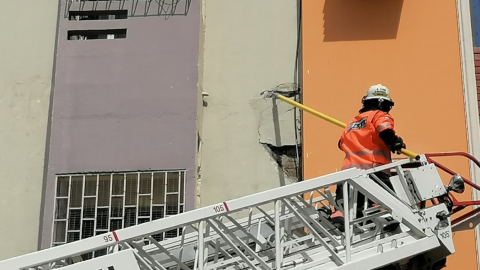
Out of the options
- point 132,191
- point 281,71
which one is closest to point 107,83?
point 132,191

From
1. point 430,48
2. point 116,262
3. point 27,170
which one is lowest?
point 116,262

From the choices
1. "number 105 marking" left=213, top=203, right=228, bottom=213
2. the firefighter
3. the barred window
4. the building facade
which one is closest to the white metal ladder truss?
"number 105 marking" left=213, top=203, right=228, bottom=213

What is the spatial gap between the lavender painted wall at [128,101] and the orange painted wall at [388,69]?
1.83m

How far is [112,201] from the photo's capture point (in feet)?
31.9

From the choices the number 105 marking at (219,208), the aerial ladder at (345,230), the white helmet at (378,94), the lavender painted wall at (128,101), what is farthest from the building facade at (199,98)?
the number 105 marking at (219,208)

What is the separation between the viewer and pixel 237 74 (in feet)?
36.2

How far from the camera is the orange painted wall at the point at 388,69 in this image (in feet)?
33.6

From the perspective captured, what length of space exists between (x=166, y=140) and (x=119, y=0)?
2445 mm

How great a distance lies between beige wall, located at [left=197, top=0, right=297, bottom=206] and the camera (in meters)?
10.5

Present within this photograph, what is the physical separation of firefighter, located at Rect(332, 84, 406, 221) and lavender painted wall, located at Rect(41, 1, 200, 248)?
308 cm

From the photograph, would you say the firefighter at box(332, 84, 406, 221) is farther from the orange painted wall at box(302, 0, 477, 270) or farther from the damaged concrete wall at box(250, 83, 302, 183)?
the damaged concrete wall at box(250, 83, 302, 183)

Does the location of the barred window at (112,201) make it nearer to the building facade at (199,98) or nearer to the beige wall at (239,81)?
the building facade at (199,98)

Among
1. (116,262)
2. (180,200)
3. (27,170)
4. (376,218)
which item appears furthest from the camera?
(27,170)

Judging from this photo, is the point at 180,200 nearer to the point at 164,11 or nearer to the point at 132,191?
the point at 132,191
